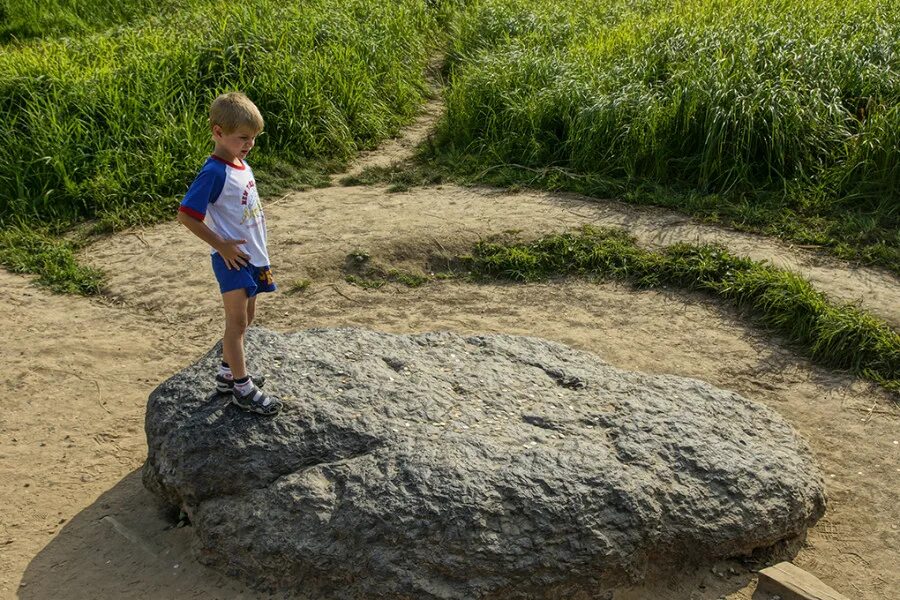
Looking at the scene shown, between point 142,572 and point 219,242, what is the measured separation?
1323 millimetres

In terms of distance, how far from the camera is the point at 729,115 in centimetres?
684

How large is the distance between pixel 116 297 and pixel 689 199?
3.83 metres

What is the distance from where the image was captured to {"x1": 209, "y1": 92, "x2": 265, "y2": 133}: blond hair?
3.57 metres

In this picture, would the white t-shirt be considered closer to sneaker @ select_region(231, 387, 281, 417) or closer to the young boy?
the young boy

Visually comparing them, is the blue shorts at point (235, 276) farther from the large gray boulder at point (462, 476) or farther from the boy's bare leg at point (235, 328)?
the large gray boulder at point (462, 476)

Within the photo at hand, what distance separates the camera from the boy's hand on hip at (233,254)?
3637 millimetres

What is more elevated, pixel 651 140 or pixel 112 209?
pixel 651 140

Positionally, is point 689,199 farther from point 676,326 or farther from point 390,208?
point 390,208

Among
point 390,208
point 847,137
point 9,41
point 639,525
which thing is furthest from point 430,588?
point 9,41

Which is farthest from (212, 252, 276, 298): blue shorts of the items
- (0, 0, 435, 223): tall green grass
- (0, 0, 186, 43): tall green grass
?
(0, 0, 186, 43): tall green grass

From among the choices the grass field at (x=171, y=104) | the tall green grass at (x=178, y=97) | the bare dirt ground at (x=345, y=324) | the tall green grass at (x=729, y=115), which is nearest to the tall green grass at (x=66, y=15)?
the grass field at (x=171, y=104)

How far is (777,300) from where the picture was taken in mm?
5527

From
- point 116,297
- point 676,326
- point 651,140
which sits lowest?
point 116,297

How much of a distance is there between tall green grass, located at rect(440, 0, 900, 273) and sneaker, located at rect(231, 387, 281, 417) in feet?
12.4
